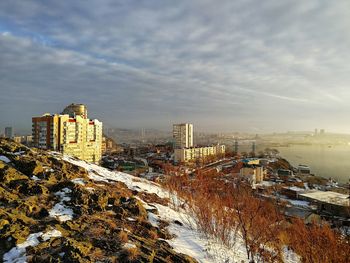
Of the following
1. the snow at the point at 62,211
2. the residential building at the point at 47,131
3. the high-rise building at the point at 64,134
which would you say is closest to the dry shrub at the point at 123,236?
the snow at the point at 62,211

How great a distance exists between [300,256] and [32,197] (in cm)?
669

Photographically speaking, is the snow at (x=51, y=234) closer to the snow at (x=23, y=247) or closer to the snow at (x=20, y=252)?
the snow at (x=23, y=247)

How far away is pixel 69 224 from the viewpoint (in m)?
4.70

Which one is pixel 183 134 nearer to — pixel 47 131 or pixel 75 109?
pixel 75 109

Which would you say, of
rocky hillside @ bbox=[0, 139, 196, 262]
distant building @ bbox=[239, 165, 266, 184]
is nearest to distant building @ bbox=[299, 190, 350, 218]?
distant building @ bbox=[239, 165, 266, 184]

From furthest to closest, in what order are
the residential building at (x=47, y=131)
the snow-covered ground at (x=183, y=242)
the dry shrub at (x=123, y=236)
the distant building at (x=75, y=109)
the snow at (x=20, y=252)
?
the distant building at (x=75, y=109) < the residential building at (x=47, y=131) < the dry shrub at (x=123, y=236) < the snow-covered ground at (x=183, y=242) < the snow at (x=20, y=252)

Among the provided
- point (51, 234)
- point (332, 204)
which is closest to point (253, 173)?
point (332, 204)

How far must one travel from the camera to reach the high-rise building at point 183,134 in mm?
53938

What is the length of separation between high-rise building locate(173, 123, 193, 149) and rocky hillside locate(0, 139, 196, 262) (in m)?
46.4

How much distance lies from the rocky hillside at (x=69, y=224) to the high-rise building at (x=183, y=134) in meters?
46.4

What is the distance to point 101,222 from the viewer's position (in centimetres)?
506

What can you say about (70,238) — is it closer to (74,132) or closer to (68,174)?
(68,174)

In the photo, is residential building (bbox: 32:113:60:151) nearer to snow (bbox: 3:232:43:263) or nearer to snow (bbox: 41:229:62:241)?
snow (bbox: 41:229:62:241)

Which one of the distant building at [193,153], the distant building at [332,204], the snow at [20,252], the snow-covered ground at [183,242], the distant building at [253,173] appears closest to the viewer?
the snow at [20,252]
